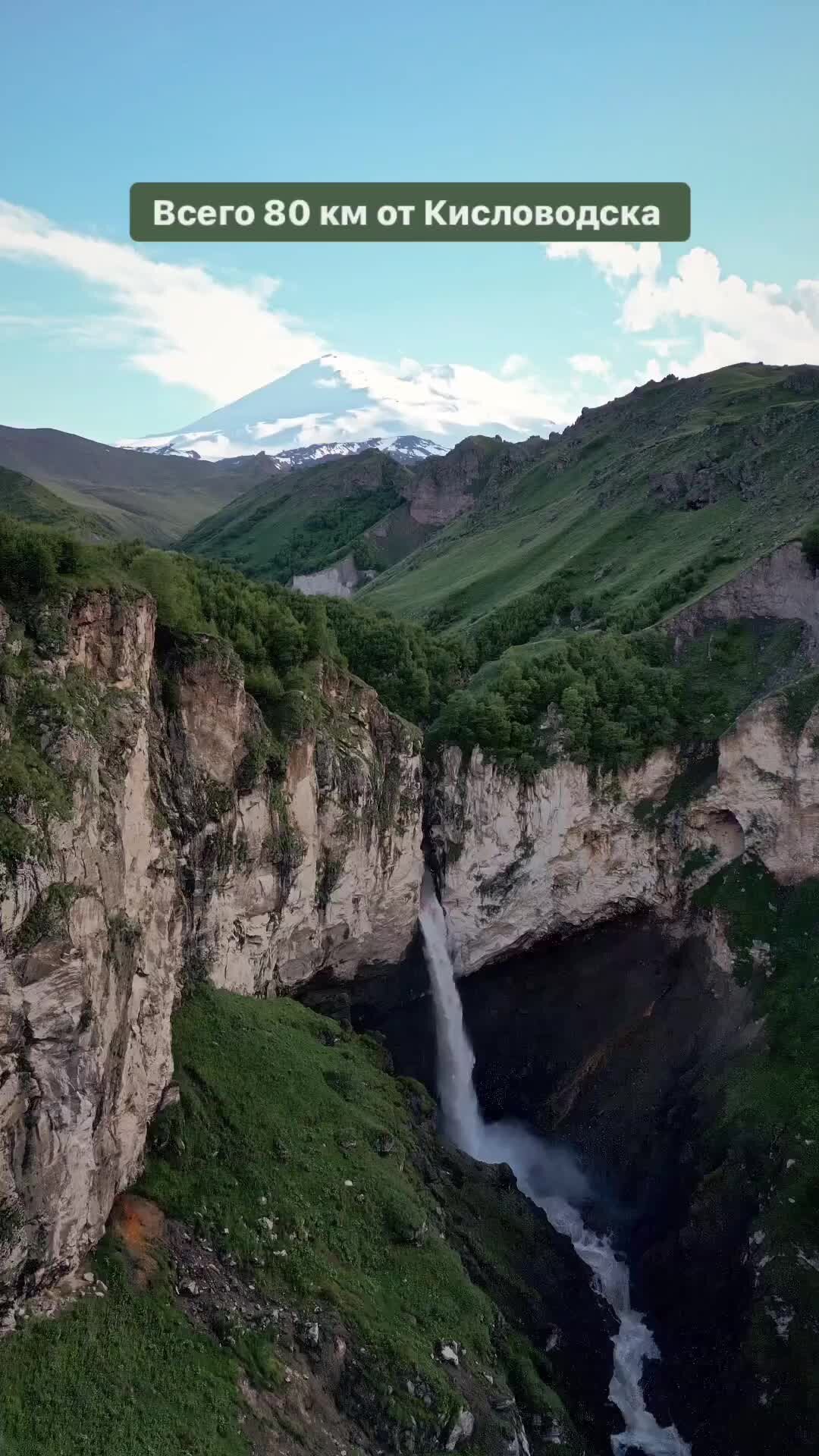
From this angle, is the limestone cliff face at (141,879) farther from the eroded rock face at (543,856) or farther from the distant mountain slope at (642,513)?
the distant mountain slope at (642,513)

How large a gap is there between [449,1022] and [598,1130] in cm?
592

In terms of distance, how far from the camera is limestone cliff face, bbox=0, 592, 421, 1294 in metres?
17.8

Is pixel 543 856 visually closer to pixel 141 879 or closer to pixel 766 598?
pixel 766 598

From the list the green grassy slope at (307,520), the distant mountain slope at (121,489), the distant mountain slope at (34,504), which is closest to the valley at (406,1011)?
the distant mountain slope at (34,504)

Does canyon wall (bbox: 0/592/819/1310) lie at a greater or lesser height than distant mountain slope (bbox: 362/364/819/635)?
lesser

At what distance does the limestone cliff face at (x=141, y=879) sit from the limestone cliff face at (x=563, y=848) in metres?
2.36

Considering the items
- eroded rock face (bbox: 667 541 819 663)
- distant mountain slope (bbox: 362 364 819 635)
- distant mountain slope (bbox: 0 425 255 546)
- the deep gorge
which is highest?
distant mountain slope (bbox: 0 425 255 546)

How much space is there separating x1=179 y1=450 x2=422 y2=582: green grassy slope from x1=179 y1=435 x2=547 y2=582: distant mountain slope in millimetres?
101

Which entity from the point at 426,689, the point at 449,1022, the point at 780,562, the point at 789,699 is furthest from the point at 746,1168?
the point at 780,562

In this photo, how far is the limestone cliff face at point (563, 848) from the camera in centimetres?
3644

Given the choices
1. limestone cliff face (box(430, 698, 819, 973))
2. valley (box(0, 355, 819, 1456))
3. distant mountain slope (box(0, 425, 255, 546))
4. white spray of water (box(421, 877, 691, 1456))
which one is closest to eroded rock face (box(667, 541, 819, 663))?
valley (box(0, 355, 819, 1456))

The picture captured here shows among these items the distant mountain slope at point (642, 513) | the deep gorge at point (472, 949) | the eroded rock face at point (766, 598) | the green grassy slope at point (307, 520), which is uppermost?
the green grassy slope at point (307, 520)

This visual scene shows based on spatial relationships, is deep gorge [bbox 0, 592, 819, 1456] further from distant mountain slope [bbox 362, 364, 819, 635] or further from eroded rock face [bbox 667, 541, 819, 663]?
distant mountain slope [bbox 362, 364, 819, 635]

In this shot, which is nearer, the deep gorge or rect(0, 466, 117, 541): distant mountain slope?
the deep gorge
